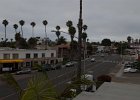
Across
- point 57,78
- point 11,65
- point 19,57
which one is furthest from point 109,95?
point 19,57

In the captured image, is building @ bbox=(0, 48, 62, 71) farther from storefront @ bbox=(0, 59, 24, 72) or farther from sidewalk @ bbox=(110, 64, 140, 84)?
sidewalk @ bbox=(110, 64, 140, 84)

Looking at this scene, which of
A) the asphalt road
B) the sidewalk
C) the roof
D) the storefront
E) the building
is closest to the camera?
the roof

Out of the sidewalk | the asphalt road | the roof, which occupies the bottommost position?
the sidewalk

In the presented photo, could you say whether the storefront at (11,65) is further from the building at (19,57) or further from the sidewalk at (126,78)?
the sidewalk at (126,78)

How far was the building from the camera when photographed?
75.3 meters

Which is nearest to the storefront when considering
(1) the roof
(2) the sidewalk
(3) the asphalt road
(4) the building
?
(4) the building

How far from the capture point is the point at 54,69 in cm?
8375

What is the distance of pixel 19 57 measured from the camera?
8231 cm

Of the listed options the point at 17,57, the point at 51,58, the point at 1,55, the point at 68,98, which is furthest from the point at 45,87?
the point at 51,58

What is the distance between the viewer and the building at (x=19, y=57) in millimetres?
75312

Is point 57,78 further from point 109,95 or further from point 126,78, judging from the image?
point 109,95

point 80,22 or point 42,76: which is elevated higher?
point 80,22

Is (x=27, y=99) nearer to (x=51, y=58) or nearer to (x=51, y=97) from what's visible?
(x=51, y=97)

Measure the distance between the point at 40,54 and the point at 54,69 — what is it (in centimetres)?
1170
